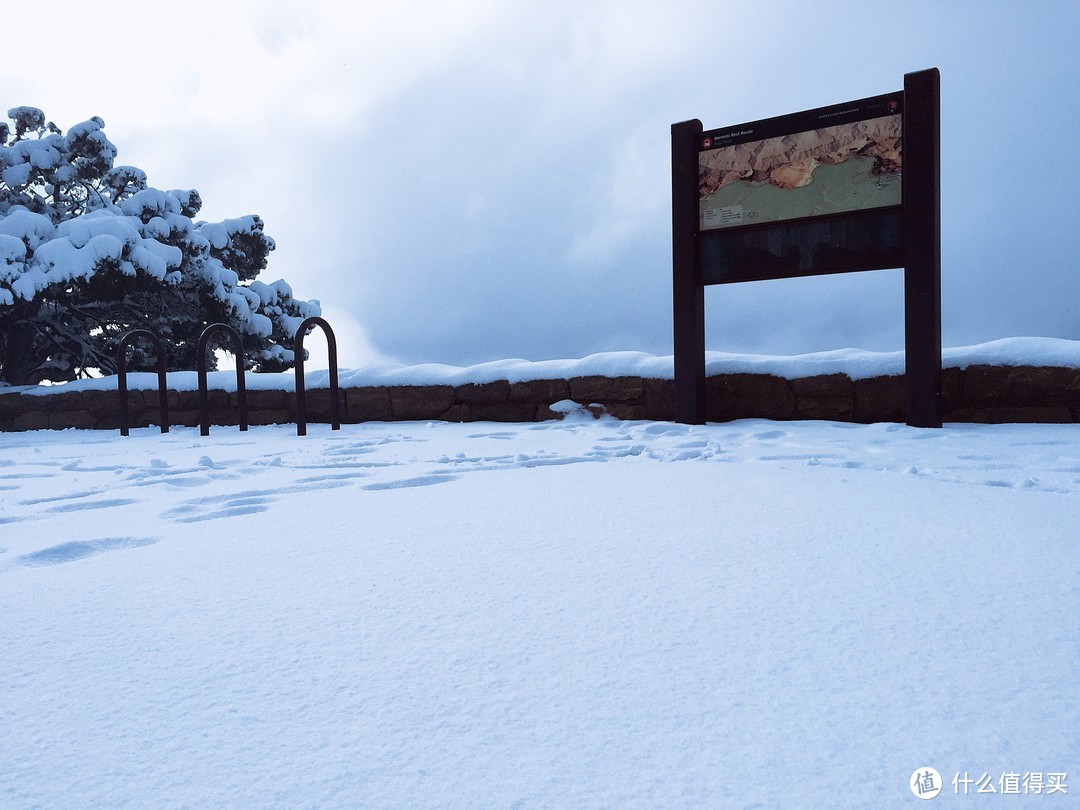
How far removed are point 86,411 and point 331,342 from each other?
11.7ft

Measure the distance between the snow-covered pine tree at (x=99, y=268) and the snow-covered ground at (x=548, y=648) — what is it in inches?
317

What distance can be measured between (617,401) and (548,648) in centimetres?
459

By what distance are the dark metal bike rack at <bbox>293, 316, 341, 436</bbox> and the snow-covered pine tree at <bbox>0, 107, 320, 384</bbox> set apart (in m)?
4.60

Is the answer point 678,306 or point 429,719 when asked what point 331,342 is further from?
point 429,719

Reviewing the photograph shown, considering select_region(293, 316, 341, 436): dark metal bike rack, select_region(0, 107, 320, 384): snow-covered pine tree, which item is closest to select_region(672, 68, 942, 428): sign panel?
select_region(293, 316, 341, 436): dark metal bike rack

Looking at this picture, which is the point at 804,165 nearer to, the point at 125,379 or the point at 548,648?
the point at 548,648

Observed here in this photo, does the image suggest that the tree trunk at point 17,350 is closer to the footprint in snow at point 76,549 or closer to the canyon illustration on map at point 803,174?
the canyon illustration on map at point 803,174

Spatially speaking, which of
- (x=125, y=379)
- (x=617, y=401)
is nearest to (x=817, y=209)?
(x=617, y=401)

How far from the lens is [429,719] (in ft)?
3.19

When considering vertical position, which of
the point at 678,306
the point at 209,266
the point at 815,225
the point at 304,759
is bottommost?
the point at 304,759

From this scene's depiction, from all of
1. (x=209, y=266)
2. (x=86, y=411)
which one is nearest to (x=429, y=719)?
(x=86, y=411)

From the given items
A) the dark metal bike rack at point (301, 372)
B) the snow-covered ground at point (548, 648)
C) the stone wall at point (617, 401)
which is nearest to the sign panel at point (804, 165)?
the stone wall at point (617, 401)

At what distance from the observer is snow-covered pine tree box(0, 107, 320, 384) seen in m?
9.09

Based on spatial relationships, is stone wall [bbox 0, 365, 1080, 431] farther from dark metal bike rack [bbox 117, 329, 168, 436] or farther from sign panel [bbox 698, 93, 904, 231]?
sign panel [bbox 698, 93, 904, 231]
